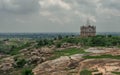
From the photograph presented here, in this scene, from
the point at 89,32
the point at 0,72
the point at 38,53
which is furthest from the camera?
the point at 89,32

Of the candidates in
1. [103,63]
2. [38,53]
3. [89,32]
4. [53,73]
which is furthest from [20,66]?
[89,32]

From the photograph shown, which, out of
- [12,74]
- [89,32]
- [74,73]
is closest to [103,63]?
[74,73]

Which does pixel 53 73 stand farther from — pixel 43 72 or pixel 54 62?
pixel 54 62

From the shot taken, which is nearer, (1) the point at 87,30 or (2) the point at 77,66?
(2) the point at 77,66

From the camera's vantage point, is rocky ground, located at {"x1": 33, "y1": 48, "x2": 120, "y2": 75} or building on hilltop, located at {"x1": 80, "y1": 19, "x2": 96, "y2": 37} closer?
rocky ground, located at {"x1": 33, "y1": 48, "x2": 120, "y2": 75}

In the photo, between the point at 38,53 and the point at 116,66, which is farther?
the point at 38,53

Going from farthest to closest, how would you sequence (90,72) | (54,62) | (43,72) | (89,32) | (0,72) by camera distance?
(89,32), (0,72), (54,62), (43,72), (90,72)

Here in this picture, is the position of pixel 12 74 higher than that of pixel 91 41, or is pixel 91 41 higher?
pixel 91 41

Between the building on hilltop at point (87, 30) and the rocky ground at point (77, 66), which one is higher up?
the building on hilltop at point (87, 30)

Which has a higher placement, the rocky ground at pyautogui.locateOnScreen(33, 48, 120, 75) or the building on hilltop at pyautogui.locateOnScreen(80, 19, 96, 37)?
the building on hilltop at pyautogui.locateOnScreen(80, 19, 96, 37)

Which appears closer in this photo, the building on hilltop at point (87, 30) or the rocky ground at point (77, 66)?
the rocky ground at point (77, 66)
